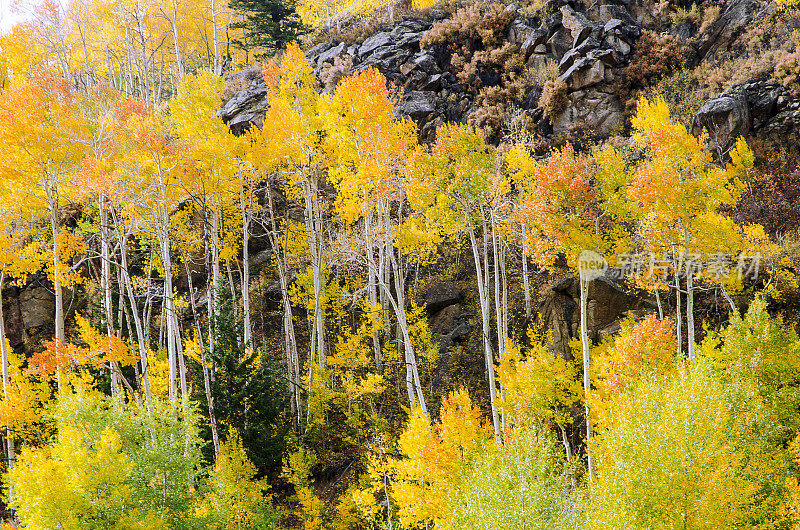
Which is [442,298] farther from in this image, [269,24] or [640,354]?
[269,24]

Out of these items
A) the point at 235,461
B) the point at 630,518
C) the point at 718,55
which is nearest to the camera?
the point at 630,518

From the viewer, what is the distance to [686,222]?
55.0ft

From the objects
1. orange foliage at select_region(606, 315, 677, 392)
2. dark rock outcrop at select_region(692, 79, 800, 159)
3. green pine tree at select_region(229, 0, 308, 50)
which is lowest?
orange foliage at select_region(606, 315, 677, 392)

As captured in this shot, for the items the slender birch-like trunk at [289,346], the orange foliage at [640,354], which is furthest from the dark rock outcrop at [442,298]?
the orange foliage at [640,354]

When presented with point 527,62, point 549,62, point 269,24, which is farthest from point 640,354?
point 269,24

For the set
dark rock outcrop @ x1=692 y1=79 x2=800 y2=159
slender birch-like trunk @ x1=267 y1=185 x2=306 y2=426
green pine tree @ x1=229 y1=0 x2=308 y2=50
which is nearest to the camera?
slender birch-like trunk @ x1=267 y1=185 x2=306 y2=426

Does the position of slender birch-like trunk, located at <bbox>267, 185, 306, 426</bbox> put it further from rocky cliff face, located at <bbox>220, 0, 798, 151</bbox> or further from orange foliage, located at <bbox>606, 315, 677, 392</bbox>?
rocky cliff face, located at <bbox>220, 0, 798, 151</bbox>

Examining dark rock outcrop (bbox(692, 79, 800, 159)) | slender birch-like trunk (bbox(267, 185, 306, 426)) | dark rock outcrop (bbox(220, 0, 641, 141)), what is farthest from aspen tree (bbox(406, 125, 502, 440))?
dark rock outcrop (bbox(692, 79, 800, 159))

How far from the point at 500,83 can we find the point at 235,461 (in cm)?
2657

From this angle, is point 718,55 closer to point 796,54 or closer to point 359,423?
point 796,54

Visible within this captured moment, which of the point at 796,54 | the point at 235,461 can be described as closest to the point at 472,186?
the point at 235,461

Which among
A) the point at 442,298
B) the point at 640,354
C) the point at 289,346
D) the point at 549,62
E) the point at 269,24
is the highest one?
the point at 269,24

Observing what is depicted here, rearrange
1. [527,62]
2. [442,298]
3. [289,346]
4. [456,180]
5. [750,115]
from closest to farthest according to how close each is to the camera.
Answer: [456,180] → [289,346] → [750,115] → [442,298] → [527,62]

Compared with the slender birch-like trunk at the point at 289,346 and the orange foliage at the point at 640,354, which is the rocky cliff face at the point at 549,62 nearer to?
the slender birch-like trunk at the point at 289,346
